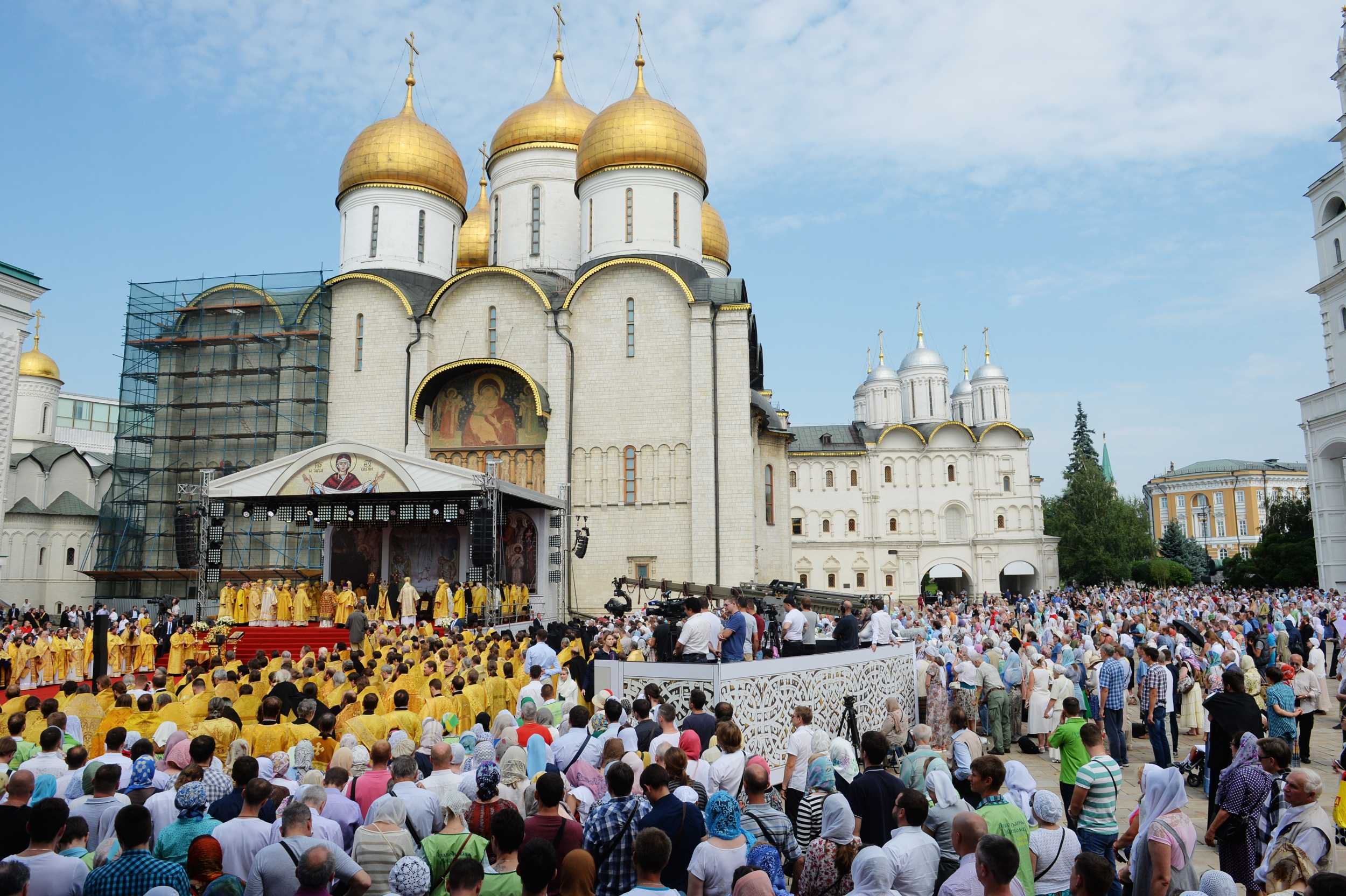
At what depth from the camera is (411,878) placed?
3.79 metres

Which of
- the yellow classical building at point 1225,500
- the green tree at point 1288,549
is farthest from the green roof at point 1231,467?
the green tree at point 1288,549

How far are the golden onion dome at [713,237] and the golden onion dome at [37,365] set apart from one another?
29888mm

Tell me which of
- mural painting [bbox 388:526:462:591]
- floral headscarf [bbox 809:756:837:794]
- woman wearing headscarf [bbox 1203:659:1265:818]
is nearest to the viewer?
floral headscarf [bbox 809:756:837:794]

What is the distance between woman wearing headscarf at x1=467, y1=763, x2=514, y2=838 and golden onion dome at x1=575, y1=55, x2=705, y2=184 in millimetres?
25169

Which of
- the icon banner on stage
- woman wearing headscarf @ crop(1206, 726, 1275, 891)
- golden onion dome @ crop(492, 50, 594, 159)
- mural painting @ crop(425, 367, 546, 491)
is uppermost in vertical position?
golden onion dome @ crop(492, 50, 594, 159)

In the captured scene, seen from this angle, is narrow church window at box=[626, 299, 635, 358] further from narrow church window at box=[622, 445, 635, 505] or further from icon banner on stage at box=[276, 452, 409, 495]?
icon banner on stage at box=[276, 452, 409, 495]

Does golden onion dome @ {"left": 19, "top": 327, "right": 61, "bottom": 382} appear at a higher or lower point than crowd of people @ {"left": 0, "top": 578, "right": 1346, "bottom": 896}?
higher

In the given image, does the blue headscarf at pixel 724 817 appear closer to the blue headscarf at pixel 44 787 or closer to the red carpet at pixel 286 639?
the blue headscarf at pixel 44 787

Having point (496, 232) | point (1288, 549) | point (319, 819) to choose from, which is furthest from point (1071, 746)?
point (1288, 549)

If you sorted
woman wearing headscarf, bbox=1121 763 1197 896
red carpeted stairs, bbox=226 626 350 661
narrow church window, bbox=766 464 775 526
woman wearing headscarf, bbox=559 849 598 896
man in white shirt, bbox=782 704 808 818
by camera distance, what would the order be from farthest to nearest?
1. narrow church window, bbox=766 464 775 526
2. red carpeted stairs, bbox=226 626 350 661
3. man in white shirt, bbox=782 704 808 818
4. woman wearing headscarf, bbox=1121 763 1197 896
5. woman wearing headscarf, bbox=559 849 598 896

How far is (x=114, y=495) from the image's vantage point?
95.3 ft

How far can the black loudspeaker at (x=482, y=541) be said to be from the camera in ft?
65.5

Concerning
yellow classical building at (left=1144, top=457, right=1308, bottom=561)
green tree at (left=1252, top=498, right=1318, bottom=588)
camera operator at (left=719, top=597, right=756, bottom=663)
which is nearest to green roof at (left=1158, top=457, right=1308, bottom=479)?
yellow classical building at (left=1144, top=457, right=1308, bottom=561)

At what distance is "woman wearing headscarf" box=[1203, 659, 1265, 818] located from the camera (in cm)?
718
